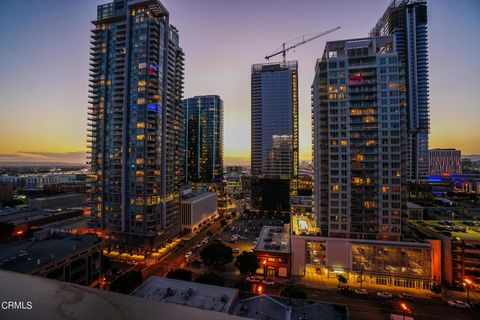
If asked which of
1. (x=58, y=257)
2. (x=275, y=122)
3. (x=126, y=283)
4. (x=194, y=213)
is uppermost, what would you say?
(x=275, y=122)

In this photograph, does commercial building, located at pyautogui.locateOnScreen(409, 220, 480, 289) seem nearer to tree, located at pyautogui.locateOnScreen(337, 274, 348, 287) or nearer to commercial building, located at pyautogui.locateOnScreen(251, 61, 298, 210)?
tree, located at pyautogui.locateOnScreen(337, 274, 348, 287)

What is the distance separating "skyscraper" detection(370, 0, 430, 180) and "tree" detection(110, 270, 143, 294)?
101 m

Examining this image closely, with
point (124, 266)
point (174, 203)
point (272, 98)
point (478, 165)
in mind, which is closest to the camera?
point (124, 266)

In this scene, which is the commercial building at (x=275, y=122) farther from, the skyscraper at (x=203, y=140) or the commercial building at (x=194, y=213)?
the commercial building at (x=194, y=213)

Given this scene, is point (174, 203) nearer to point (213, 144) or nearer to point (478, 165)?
point (213, 144)

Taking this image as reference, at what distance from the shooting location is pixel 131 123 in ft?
132

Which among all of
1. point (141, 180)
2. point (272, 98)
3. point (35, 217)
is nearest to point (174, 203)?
point (141, 180)

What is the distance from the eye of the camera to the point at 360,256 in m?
30.9

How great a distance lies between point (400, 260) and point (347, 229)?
23.7ft

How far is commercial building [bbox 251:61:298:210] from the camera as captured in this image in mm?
89438

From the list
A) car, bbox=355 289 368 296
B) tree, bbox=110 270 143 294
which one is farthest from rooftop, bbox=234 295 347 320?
tree, bbox=110 270 143 294

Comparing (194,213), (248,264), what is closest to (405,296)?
(248,264)

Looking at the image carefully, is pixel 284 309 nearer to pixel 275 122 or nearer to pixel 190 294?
pixel 190 294

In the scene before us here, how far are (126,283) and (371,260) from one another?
30.9 meters
